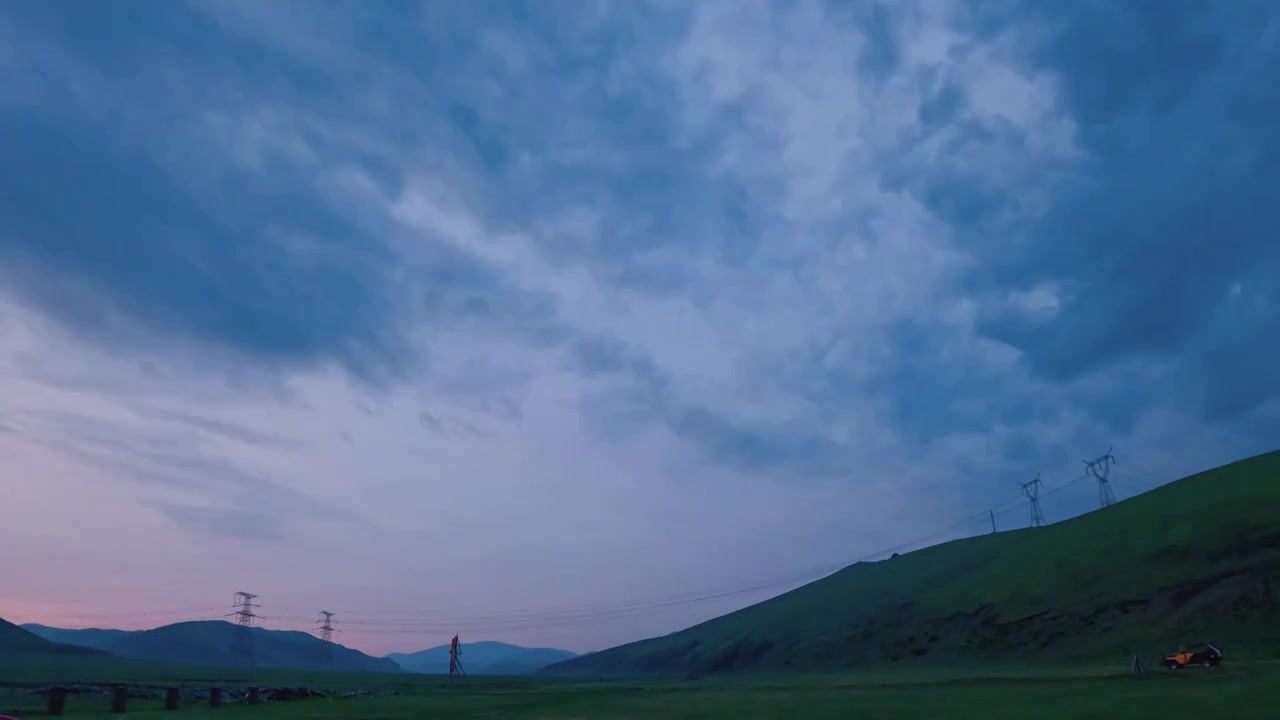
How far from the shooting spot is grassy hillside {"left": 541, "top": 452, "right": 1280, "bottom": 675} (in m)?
96.2

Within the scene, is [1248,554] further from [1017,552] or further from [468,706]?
[468,706]

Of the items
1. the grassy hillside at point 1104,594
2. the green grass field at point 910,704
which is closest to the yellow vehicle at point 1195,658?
the green grass field at point 910,704

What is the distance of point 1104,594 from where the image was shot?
381ft

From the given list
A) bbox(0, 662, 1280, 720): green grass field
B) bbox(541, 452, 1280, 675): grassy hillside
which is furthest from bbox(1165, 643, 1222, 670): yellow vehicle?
bbox(541, 452, 1280, 675): grassy hillside

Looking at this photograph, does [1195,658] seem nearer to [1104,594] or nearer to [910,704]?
[910,704]

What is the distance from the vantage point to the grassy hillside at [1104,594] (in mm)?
96250

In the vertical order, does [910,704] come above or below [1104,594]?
below

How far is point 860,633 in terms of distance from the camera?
16050cm

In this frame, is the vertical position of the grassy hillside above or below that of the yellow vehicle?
above

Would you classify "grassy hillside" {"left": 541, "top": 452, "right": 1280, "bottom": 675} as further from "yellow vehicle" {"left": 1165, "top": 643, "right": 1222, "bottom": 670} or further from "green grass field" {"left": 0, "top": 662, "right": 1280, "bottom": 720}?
"green grass field" {"left": 0, "top": 662, "right": 1280, "bottom": 720}

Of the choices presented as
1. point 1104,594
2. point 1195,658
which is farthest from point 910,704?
point 1104,594

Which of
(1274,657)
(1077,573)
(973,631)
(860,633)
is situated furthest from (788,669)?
(1274,657)

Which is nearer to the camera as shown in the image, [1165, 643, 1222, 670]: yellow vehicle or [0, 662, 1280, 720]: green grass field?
[0, 662, 1280, 720]: green grass field

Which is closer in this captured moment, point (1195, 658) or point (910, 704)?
point (910, 704)
